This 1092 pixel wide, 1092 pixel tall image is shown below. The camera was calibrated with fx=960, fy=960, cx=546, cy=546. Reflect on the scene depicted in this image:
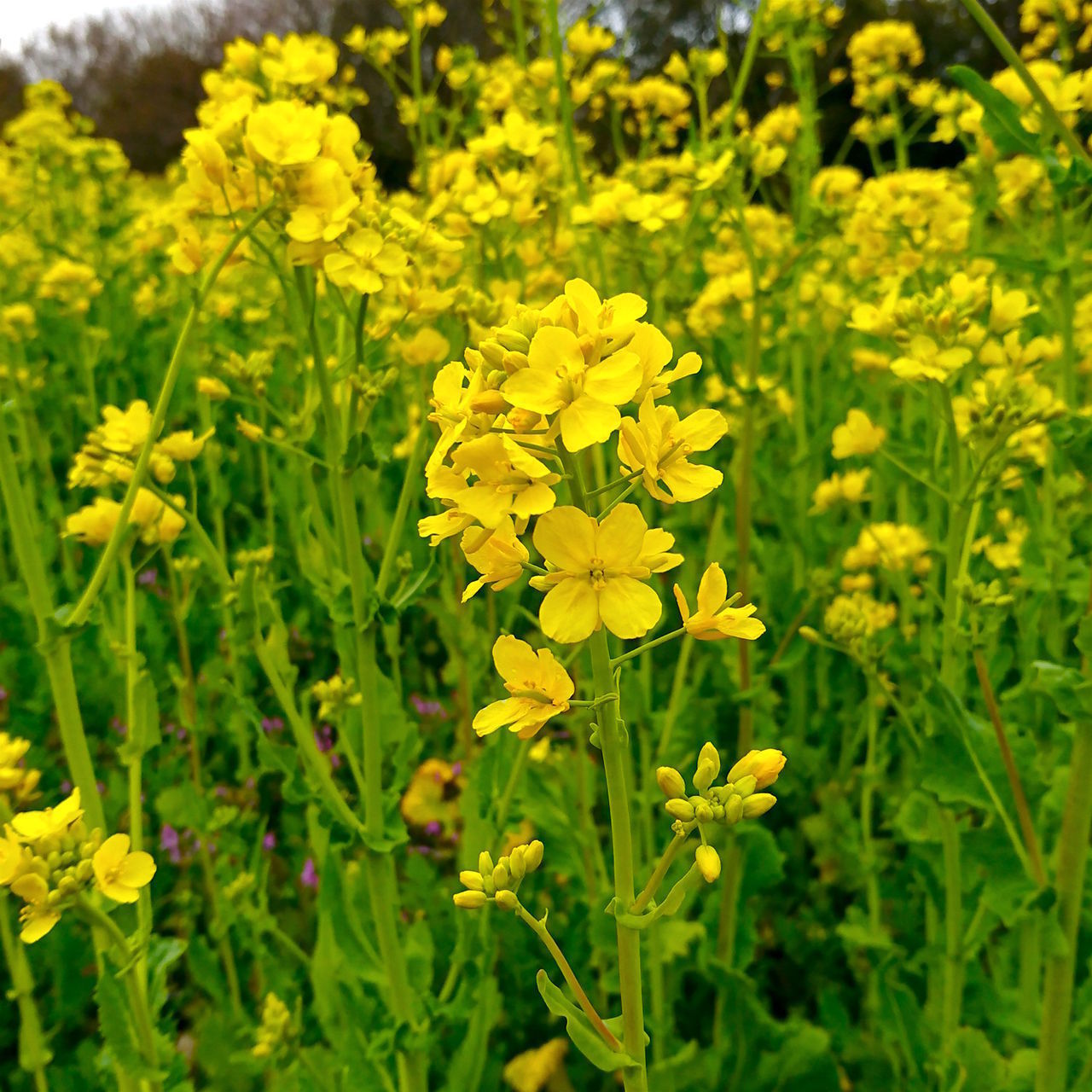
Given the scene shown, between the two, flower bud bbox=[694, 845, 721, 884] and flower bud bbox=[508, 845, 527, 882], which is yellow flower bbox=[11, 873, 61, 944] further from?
flower bud bbox=[694, 845, 721, 884]

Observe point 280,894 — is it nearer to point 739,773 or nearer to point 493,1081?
point 493,1081

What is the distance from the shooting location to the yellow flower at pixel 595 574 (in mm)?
811

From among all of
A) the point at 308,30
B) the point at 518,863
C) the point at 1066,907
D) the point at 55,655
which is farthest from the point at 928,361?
the point at 308,30

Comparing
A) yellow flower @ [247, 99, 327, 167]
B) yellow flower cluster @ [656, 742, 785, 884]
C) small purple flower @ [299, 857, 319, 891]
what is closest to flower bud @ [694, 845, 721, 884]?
yellow flower cluster @ [656, 742, 785, 884]

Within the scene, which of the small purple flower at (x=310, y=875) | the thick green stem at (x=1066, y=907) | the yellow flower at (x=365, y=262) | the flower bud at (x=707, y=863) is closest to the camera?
the flower bud at (x=707, y=863)

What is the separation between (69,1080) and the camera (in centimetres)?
179

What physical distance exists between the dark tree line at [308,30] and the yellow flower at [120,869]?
2.40 metres

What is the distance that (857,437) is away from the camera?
7.16ft

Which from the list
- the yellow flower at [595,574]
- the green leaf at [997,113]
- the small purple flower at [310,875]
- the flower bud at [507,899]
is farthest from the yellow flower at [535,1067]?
the green leaf at [997,113]

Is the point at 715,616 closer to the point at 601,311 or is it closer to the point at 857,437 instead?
the point at 601,311

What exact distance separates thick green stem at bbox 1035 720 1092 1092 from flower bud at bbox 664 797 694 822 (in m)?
0.73

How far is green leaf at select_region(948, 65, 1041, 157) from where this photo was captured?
1.28 metres

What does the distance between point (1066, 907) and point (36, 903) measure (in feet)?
4.48

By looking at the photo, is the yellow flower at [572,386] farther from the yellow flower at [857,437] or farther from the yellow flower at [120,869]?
the yellow flower at [857,437]
